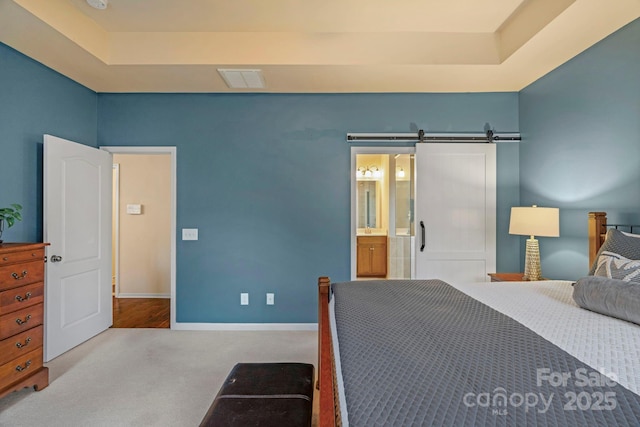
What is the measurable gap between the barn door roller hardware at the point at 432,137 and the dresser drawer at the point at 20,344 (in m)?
3.11

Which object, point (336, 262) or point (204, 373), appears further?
point (336, 262)

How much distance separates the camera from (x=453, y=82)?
10.6 ft

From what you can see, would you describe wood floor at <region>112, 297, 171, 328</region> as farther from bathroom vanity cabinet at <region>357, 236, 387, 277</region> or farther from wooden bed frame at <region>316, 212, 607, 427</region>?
bathroom vanity cabinet at <region>357, 236, 387, 277</region>

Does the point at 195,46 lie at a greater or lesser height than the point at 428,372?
greater

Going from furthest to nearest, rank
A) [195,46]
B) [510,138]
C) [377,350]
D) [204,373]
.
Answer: [510,138]
[195,46]
[204,373]
[377,350]

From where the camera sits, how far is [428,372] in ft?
3.15

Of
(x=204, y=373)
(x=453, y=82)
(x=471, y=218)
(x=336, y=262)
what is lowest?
(x=204, y=373)

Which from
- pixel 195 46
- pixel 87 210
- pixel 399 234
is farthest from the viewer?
pixel 399 234

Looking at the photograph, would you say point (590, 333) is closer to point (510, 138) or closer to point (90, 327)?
point (510, 138)

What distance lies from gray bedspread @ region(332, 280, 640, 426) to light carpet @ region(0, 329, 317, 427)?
4.97 ft

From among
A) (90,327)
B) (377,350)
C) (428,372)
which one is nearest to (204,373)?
(90,327)

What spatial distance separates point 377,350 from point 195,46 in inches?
117

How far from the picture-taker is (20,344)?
2.16 meters

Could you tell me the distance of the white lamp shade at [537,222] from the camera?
8.68 feet
